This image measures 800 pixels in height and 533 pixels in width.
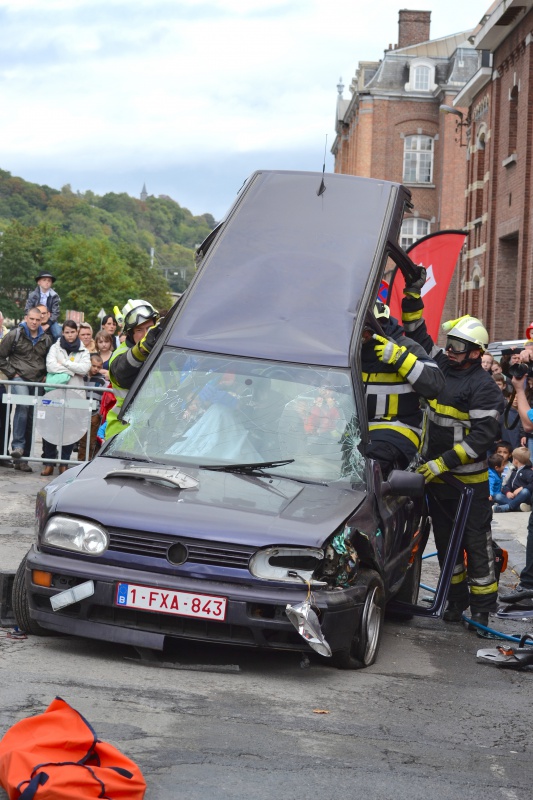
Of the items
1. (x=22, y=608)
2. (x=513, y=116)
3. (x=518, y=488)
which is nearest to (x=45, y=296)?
(x=518, y=488)

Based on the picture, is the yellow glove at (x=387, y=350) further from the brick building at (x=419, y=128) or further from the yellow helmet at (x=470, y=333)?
the brick building at (x=419, y=128)

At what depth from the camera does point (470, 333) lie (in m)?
8.48

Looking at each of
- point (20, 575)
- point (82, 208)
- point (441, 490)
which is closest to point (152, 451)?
point (20, 575)

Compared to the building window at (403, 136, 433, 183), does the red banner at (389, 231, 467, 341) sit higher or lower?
lower

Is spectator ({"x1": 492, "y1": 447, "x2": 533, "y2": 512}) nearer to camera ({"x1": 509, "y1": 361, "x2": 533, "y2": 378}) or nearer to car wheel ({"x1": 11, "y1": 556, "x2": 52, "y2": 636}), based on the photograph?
camera ({"x1": 509, "y1": 361, "x2": 533, "y2": 378})

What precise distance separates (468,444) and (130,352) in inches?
96.4

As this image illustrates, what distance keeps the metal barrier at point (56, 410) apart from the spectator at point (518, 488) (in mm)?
5243

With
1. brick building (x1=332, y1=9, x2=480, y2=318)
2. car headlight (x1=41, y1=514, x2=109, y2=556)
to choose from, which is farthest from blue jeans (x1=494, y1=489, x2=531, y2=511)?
brick building (x1=332, y1=9, x2=480, y2=318)

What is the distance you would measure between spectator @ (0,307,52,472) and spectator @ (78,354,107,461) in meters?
0.66

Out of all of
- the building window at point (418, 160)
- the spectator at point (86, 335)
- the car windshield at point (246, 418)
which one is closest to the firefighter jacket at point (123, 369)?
the car windshield at point (246, 418)

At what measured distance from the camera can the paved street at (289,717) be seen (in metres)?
4.57

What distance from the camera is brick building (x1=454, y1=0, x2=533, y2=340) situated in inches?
1109

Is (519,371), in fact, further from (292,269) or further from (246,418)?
(246,418)

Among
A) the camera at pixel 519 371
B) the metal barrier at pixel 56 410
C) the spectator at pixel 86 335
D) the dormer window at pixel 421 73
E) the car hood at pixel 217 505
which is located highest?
the dormer window at pixel 421 73
